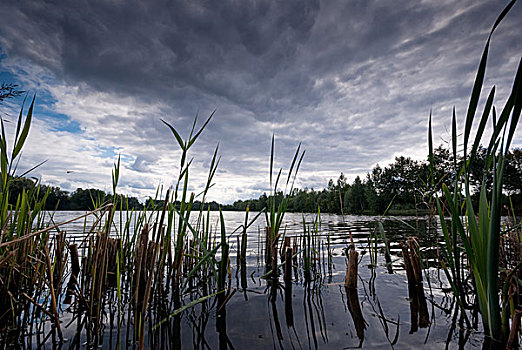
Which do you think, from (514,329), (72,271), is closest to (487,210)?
(514,329)

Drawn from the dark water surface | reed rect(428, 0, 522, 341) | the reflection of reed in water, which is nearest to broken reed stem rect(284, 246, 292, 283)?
the dark water surface

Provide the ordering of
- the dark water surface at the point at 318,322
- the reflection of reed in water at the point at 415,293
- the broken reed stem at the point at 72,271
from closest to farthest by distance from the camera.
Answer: the dark water surface at the point at 318,322
the reflection of reed in water at the point at 415,293
the broken reed stem at the point at 72,271

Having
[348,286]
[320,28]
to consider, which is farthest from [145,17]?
[348,286]

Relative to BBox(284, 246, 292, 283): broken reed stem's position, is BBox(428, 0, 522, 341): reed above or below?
above

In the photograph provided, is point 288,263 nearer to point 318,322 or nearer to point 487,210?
point 318,322

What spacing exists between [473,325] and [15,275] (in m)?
4.64

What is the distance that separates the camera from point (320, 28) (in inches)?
310

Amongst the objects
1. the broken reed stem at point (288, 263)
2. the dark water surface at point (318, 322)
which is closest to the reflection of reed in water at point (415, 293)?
the dark water surface at point (318, 322)

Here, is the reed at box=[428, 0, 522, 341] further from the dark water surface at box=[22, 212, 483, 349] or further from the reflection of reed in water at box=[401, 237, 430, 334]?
the reflection of reed in water at box=[401, 237, 430, 334]

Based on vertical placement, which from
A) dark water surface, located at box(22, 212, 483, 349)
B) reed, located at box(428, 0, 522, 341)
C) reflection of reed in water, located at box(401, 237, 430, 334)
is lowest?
dark water surface, located at box(22, 212, 483, 349)

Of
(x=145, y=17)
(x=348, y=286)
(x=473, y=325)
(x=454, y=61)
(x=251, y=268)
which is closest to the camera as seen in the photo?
(x=473, y=325)

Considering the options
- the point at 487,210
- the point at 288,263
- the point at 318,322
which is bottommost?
the point at 318,322

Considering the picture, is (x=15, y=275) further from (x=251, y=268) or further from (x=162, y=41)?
(x=162, y=41)

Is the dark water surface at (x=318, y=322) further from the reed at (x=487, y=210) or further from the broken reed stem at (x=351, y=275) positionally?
the reed at (x=487, y=210)
